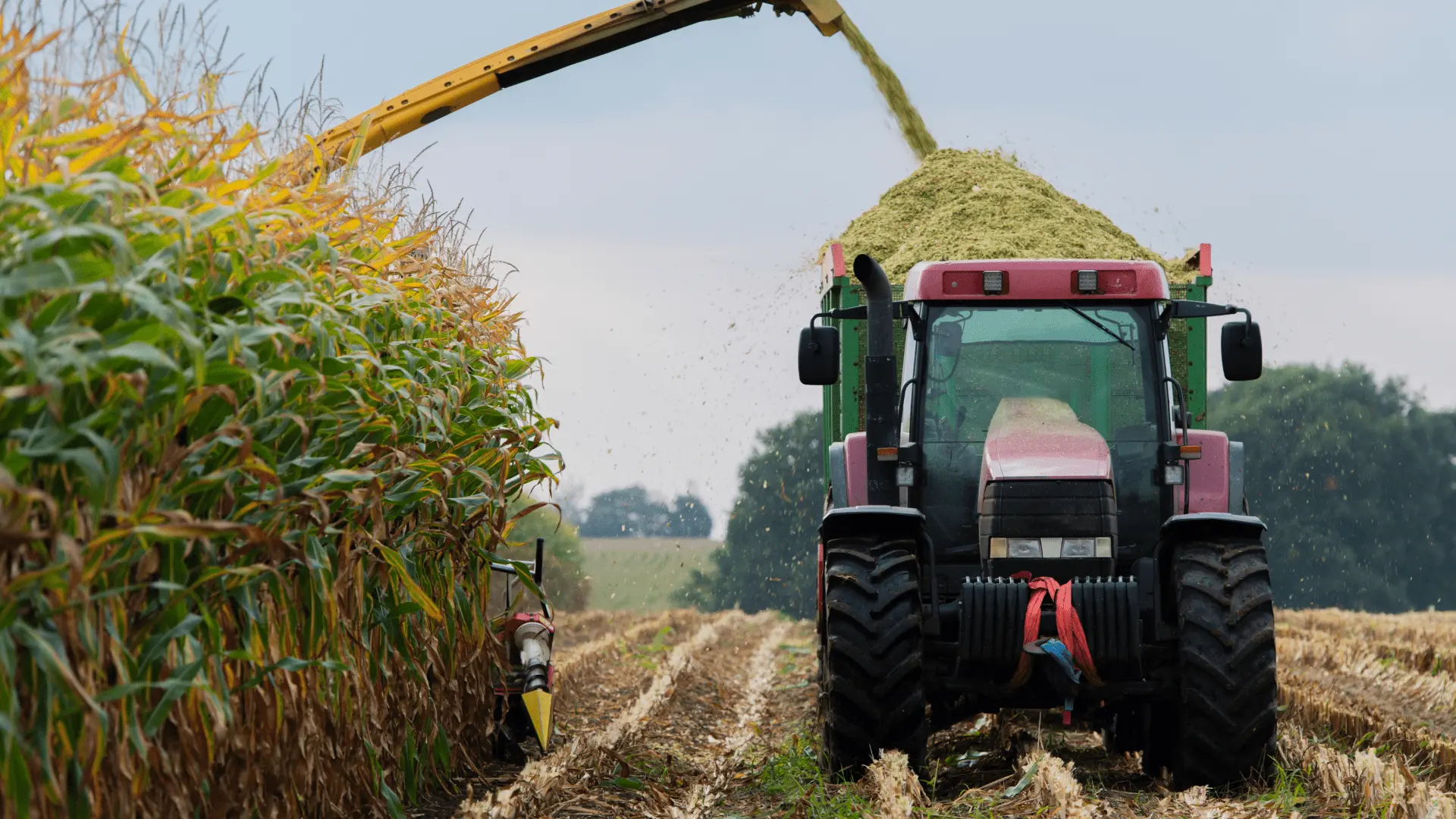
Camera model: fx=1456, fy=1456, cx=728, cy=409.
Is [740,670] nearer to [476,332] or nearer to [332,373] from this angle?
[476,332]

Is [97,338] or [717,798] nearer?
[97,338]

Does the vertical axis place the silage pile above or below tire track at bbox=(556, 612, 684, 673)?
above

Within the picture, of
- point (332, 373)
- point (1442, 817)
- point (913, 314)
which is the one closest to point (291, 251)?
point (332, 373)

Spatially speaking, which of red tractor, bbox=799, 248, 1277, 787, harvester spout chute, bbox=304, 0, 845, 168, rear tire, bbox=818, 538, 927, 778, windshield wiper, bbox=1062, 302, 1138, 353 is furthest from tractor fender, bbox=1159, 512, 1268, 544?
harvester spout chute, bbox=304, 0, 845, 168

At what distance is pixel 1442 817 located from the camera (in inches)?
215

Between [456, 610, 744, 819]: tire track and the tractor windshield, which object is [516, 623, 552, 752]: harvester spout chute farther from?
the tractor windshield

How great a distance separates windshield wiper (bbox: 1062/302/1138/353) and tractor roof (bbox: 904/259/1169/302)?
2.0 inches

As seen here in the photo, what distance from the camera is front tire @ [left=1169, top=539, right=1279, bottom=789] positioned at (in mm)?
6277

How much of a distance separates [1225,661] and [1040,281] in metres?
2.00

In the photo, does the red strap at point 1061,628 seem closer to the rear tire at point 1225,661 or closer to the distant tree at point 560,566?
the rear tire at point 1225,661

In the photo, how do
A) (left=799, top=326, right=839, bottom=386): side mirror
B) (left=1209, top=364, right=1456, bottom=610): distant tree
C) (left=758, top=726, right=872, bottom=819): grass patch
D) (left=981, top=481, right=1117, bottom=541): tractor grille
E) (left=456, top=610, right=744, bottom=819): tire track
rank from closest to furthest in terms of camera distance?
(left=456, top=610, right=744, bottom=819): tire track < (left=758, top=726, right=872, bottom=819): grass patch < (left=981, top=481, right=1117, bottom=541): tractor grille < (left=799, top=326, right=839, bottom=386): side mirror < (left=1209, top=364, right=1456, bottom=610): distant tree

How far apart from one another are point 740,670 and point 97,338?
11679mm

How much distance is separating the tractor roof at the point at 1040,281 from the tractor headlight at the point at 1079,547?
124 cm

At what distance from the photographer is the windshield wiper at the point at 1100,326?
280 inches
